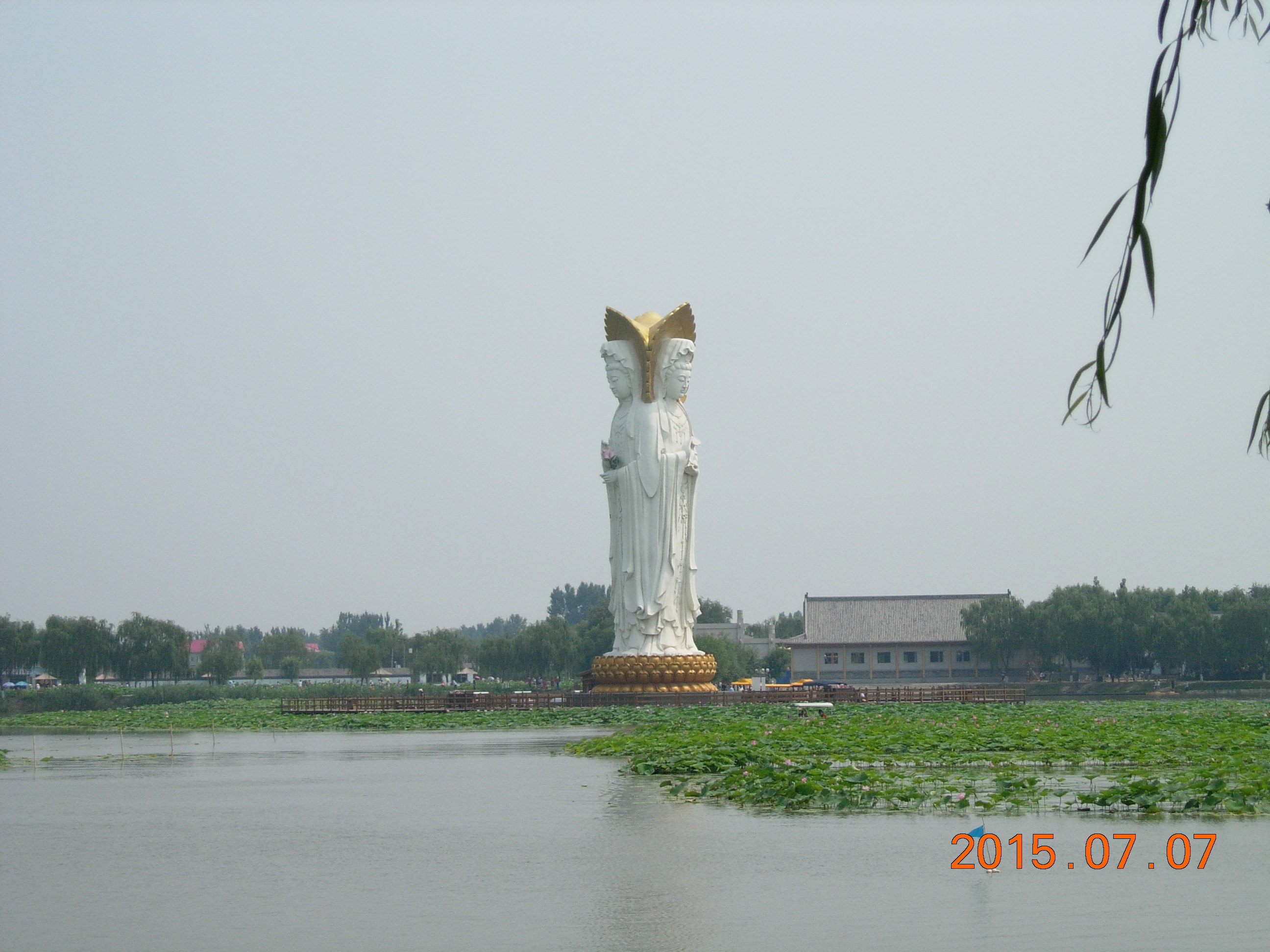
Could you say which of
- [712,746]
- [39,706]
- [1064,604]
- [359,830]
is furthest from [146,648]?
[359,830]

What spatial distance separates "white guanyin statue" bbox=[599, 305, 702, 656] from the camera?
132ft

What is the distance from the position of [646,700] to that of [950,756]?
19.8 m

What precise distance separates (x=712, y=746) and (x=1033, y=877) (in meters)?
10.2

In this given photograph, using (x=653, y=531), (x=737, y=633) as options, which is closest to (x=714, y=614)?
(x=737, y=633)

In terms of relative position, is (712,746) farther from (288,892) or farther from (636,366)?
(636,366)

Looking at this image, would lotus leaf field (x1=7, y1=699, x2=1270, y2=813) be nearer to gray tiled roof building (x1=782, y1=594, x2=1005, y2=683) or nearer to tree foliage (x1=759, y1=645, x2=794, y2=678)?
gray tiled roof building (x1=782, y1=594, x2=1005, y2=683)

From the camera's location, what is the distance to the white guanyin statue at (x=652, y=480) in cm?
4019

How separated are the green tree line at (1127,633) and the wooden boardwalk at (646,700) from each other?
14.1m

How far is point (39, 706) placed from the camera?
55656 millimetres

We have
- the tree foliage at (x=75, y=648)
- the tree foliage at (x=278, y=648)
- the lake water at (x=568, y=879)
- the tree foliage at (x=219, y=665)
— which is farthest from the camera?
the tree foliage at (x=278, y=648)

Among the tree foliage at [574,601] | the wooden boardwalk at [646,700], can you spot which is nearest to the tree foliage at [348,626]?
the tree foliage at [574,601]

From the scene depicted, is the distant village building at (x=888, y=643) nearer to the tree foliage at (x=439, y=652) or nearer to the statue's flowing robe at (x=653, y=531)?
the tree foliage at (x=439, y=652)
